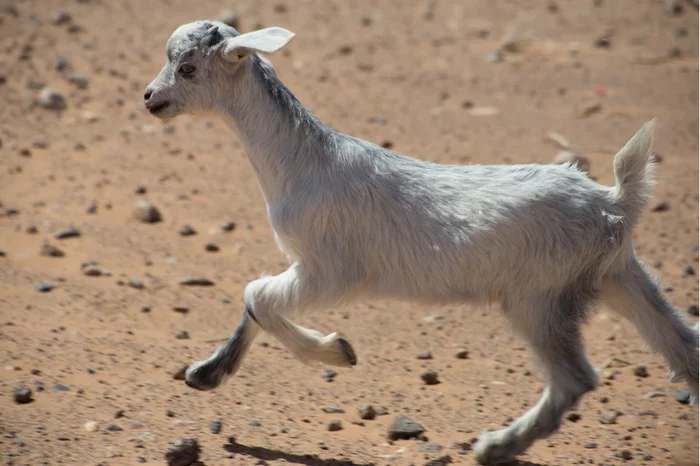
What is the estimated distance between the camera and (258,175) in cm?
532

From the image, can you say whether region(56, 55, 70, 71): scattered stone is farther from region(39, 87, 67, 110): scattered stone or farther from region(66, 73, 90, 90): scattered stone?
region(39, 87, 67, 110): scattered stone

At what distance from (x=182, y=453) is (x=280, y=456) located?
1.75 feet

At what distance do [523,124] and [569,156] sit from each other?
5.21ft

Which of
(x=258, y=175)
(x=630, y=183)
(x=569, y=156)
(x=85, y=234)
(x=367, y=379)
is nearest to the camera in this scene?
(x=630, y=183)

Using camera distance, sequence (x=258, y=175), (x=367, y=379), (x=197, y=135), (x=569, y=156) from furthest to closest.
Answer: (x=197, y=135) → (x=569, y=156) → (x=367, y=379) → (x=258, y=175)

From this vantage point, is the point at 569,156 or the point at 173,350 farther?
the point at 569,156

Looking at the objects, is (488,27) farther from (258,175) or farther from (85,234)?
(258,175)

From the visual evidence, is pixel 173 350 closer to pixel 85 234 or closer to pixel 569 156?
pixel 85 234

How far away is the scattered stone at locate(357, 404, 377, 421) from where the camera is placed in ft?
17.8

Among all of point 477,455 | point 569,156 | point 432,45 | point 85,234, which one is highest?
point 432,45

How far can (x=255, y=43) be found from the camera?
4.80 metres

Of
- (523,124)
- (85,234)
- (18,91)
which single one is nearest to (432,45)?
(523,124)

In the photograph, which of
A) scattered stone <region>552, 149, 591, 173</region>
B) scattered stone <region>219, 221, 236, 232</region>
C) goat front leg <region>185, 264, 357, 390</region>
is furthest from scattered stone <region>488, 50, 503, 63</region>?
goat front leg <region>185, 264, 357, 390</region>

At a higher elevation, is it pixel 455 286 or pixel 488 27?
pixel 488 27
